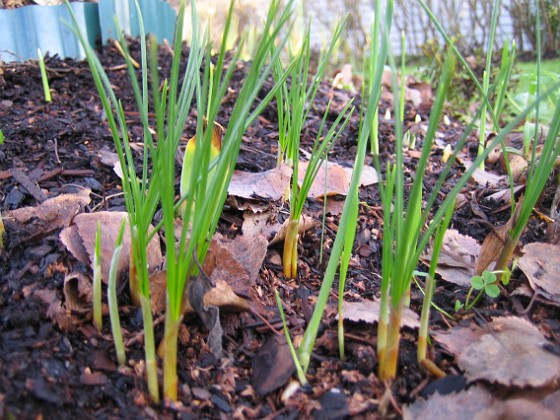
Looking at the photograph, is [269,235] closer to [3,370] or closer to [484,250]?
[484,250]

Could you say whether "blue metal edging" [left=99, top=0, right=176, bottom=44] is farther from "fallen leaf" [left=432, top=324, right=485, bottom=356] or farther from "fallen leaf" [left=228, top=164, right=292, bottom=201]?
"fallen leaf" [left=432, top=324, right=485, bottom=356]

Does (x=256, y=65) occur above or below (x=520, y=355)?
above

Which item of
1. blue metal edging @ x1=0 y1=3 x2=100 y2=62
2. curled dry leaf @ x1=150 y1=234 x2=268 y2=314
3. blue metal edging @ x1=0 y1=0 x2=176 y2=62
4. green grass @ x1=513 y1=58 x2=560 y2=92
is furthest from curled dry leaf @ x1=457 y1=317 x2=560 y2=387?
blue metal edging @ x1=0 y1=3 x2=100 y2=62

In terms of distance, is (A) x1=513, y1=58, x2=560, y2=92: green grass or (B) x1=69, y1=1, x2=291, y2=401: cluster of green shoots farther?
(A) x1=513, y1=58, x2=560, y2=92: green grass

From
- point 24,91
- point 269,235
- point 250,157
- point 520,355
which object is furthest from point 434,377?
point 24,91

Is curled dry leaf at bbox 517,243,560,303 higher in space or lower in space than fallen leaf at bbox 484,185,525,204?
lower

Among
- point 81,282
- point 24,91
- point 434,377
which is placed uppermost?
point 24,91

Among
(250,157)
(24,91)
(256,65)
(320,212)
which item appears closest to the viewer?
(256,65)

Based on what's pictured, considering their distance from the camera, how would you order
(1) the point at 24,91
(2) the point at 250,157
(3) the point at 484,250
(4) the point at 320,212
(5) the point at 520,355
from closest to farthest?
(5) the point at 520,355
(3) the point at 484,250
(4) the point at 320,212
(2) the point at 250,157
(1) the point at 24,91
